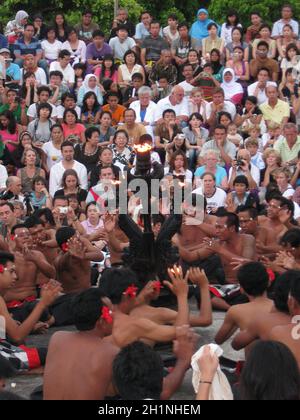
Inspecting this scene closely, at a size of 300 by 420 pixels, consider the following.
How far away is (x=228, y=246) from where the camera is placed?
35.8 ft

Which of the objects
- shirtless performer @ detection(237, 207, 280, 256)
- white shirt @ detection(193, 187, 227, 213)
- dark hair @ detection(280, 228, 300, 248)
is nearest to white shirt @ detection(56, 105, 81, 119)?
white shirt @ detection(193, 187, 227, 213)

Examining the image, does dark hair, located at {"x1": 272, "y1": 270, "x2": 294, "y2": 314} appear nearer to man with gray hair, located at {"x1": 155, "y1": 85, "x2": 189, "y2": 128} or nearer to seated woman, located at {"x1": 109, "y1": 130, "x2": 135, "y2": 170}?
seated woman, located at {"x1": 109, "y1": 130, "x2": 135, "y2": 170}

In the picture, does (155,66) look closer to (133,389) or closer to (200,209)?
(200,209)

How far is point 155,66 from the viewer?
16.6 meters

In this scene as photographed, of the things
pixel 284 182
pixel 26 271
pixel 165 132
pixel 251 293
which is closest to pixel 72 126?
pixel 165 132

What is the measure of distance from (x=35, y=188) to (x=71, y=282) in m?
3.38

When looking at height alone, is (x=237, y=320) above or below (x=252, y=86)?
below

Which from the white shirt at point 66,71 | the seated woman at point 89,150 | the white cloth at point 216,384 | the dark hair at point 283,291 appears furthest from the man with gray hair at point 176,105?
the white cloth at point 216,384

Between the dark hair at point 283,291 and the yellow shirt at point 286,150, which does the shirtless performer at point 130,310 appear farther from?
the yellow shirt at point 286,150

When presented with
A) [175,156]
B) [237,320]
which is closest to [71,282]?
[237,320]

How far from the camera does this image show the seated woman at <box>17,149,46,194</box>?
13914 millimetres

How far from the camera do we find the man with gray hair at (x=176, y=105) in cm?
1555

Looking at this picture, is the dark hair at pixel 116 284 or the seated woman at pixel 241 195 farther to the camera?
the seated woman at pixel 241 195

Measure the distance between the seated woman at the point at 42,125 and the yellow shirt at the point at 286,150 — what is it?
3168mm
